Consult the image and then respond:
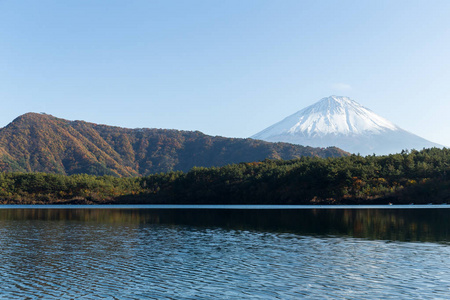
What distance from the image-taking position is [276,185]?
15212 centimetres

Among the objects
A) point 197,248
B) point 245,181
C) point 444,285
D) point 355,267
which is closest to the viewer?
point 444,285

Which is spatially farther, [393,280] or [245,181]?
[245,181]

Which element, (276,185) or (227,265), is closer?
(227,265)

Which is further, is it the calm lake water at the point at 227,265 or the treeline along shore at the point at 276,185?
the treeline along shore at the point at 276,185

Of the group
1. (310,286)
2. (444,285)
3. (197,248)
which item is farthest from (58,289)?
(444,285)

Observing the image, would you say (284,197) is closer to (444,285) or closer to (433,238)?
(433,238)

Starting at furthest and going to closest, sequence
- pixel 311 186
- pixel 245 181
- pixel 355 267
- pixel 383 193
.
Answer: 1. pixel 245 181
2. pixel 311 186
3. pixel 383 193
4. pixel 355 267

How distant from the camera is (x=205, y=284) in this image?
25.6 m

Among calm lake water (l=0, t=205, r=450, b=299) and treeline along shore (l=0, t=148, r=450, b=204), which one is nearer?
calm lake water (l=0, t=205, r=450, b=299)

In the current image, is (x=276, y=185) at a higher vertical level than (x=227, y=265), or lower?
higher

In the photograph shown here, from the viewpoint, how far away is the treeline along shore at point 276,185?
13162 centimetres

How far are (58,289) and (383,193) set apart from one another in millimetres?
119819

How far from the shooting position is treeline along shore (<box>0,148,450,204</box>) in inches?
5182

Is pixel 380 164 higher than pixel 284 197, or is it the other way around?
pixel 380 164
